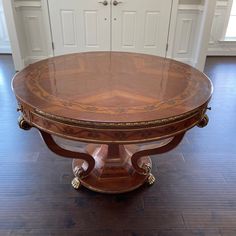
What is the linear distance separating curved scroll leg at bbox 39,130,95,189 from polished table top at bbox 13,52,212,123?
0.76 ft

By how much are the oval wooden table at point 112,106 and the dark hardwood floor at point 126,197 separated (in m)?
0.12

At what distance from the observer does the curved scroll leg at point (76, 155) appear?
1.22m

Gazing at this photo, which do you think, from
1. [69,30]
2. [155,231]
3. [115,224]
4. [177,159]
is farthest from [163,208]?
[69,30]

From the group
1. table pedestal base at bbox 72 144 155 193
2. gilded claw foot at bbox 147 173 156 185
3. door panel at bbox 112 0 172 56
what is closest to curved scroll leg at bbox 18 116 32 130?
table pedestal base at bbox 72 144 155 193

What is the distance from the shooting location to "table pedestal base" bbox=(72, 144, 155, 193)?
1.52 meters

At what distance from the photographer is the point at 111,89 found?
46.6 inches

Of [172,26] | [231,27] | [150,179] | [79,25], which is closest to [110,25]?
[79,25]

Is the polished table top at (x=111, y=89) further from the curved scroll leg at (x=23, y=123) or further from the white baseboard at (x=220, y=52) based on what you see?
the white baseboard at (x=220, y=52)

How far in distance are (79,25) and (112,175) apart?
2475 mm

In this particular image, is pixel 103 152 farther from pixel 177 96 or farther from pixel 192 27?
pixel 192 27

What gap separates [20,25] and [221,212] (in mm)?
3280

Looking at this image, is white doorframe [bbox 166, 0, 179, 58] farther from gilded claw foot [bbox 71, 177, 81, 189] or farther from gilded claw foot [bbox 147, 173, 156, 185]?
gilded claw foot [bbox 71, 177, 81, 189]

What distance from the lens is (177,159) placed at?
6.04 feet

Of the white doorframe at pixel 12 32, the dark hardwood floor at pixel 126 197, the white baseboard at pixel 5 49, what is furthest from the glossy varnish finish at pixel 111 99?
the white baseboard at pixel 5 49
